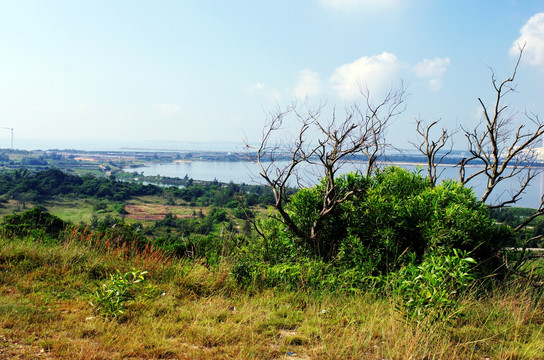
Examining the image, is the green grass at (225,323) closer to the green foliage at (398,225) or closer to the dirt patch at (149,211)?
the green foliage at (398,225)

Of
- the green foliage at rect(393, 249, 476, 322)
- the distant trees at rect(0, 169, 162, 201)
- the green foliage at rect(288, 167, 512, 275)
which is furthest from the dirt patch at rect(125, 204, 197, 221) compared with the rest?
the green foliage at rect(393, 249, 476, 322)

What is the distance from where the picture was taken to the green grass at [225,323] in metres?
2.96

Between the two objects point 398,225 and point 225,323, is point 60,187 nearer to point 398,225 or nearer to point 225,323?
point 398,225

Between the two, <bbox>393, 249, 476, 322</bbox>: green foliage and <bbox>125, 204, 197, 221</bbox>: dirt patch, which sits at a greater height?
<bbox>393, 249, 476, 322</bbox>: green foliage

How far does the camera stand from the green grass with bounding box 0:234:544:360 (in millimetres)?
2961

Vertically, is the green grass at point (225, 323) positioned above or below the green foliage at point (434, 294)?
below

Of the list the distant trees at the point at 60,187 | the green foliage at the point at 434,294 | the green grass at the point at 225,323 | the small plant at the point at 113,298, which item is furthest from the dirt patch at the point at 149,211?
the green foliage at the point at 434,294

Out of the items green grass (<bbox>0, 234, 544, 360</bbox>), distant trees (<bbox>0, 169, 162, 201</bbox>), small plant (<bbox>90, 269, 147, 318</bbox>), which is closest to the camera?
green grass (<bbox>0, 234, 544, 360</bbox>)

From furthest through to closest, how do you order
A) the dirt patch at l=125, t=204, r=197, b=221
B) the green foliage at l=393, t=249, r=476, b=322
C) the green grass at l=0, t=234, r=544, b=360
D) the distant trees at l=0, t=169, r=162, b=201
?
1. the distant trees at l=0, t=169, r=162, b=201
2. the dirt patch at l=125, t=204, r=197, b=221
3. the green foliage at l=393, t=249, r=476, b=322
4. the green grass at l=0, t=234, r=544, b=360

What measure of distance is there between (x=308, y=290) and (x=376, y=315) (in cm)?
93

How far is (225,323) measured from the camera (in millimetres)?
3500

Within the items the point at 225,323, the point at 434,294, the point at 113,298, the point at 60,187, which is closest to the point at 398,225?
the point at 434,294

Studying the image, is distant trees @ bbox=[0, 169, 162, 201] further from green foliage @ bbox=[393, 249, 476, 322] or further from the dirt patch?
green foliage @ bbox=[393, 249, 476, 322]

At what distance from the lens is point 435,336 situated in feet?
10.3
